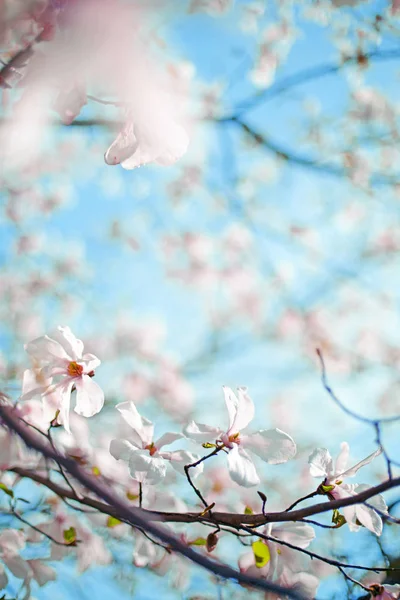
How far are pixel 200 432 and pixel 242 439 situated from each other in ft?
0.29

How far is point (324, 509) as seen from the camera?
88cm

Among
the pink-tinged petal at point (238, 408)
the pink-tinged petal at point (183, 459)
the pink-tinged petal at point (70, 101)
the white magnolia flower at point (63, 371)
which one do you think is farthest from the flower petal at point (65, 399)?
the pink-tinged petal at point (70, 101)

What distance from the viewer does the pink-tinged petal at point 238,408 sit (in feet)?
3.51

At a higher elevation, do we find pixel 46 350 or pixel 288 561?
pixel 46 350

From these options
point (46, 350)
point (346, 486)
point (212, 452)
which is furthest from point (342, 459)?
point (46, 350)

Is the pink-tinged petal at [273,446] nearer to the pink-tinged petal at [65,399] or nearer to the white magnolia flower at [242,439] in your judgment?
the white magnolia flower at [242,439]

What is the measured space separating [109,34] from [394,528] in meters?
2.03

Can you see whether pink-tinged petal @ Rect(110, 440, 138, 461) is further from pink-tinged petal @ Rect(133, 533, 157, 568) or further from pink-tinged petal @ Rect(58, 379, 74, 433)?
pink-tinged petal @ Rect(133, 533, 157, 568)

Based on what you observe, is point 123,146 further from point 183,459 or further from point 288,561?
point 288,561

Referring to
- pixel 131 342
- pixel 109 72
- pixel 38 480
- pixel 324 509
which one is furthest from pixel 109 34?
pixel 131 342

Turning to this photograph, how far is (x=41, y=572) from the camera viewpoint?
4.55ft

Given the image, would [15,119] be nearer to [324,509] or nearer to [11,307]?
[324,509]

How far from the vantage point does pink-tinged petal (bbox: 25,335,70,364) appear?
1125 mm

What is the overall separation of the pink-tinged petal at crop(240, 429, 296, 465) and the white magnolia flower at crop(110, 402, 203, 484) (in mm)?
132
